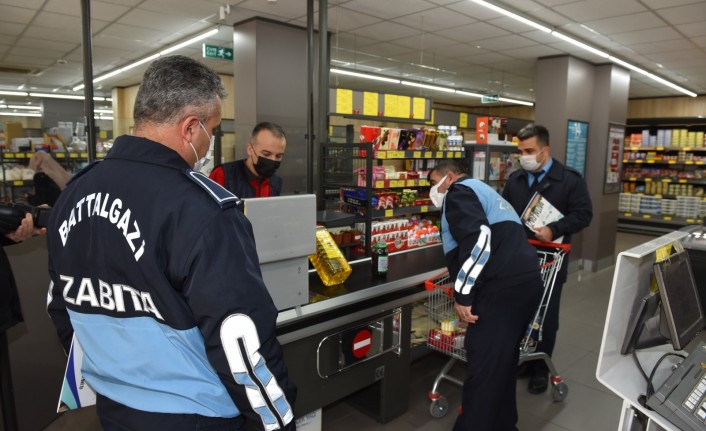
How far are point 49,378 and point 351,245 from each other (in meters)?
1.93

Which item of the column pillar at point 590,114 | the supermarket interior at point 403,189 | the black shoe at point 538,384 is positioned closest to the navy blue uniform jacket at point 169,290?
the supermarket interior at point 403,189

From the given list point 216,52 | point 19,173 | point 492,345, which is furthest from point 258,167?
point 216,52

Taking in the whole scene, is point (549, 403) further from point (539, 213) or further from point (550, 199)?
point (550, 199)

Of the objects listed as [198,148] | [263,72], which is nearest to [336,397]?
[198,148]

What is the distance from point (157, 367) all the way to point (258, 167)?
2.21m

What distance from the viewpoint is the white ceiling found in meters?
5.18

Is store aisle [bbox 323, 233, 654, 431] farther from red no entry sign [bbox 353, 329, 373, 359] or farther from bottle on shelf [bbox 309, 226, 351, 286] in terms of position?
bottle on shelf [bbox 309, 226, 351, 286]

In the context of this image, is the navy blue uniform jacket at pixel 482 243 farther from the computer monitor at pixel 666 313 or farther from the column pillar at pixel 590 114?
the column pillar at pixel 590 114

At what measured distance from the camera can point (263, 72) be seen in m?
5.84

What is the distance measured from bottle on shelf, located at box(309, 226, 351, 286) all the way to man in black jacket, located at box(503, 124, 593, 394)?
1.70m

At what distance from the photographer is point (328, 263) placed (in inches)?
108

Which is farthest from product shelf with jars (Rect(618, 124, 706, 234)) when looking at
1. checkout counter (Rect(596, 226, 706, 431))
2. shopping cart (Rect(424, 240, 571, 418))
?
checkout counter (Rect(596, 226, 706, 431))

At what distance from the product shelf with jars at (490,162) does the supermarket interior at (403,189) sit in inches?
1.0

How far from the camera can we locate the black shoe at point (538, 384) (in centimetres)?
360
